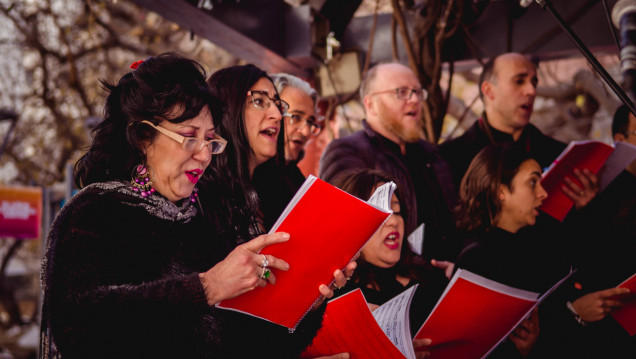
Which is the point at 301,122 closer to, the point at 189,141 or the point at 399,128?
the point at 399,128

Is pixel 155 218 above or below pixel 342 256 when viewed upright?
below

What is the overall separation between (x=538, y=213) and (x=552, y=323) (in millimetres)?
478

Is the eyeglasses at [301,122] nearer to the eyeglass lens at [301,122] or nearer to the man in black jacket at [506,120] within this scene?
the eyeglass lens at [301,122]

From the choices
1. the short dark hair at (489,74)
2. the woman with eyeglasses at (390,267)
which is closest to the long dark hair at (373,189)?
the woman with eyeglasses at (390,267)

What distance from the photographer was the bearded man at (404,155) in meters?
2.50

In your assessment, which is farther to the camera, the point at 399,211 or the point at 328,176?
the point at 328,176

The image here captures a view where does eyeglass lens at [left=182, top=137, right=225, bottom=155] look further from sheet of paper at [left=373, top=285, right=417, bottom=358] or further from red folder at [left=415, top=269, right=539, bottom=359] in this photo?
red folder at [left=415, top=269, right=539, bottom=359]

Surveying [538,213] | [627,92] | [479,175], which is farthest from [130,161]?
[538,213]

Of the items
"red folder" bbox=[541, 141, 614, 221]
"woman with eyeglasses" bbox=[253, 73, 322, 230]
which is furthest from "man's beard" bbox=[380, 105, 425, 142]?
"red folder" bbox=[541, 141, 614, 221]

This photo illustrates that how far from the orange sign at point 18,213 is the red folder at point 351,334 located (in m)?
4.41

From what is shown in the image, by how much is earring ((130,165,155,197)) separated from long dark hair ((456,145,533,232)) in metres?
1.41

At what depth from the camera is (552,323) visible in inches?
81.1

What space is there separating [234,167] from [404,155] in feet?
4.08

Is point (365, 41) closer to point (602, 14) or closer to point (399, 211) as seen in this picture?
point (602, 14)
